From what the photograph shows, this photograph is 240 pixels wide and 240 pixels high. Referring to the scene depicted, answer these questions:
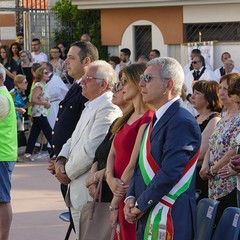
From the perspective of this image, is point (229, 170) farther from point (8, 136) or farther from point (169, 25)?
point (169, 25)

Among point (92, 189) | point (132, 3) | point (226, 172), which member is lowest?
point (92, 189)

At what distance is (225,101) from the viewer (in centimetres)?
752

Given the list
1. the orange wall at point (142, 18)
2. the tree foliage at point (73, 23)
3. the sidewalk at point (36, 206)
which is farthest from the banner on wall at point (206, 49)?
the sidewalk at point (36, 206)

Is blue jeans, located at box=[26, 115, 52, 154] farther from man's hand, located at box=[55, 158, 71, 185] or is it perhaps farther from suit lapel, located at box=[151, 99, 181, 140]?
suit lapel, located at box=[151, 99, 181, 140]

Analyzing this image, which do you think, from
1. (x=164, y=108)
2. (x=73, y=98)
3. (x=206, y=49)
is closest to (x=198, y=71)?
(x=206, y=49)

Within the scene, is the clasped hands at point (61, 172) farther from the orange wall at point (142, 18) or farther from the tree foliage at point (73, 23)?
the tree foliage at point (73, 23)

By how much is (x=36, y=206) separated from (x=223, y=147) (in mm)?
4446

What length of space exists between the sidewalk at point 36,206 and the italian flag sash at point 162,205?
3841 mm

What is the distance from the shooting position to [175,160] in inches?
212

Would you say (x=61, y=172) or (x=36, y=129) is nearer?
(x=61, y=172)

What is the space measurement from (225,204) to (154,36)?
14.6 metres

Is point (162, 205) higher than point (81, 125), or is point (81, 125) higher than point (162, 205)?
point (81, 125)

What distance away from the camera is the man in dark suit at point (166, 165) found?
5.42 m

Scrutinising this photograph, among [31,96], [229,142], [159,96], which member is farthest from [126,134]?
[31,96]
